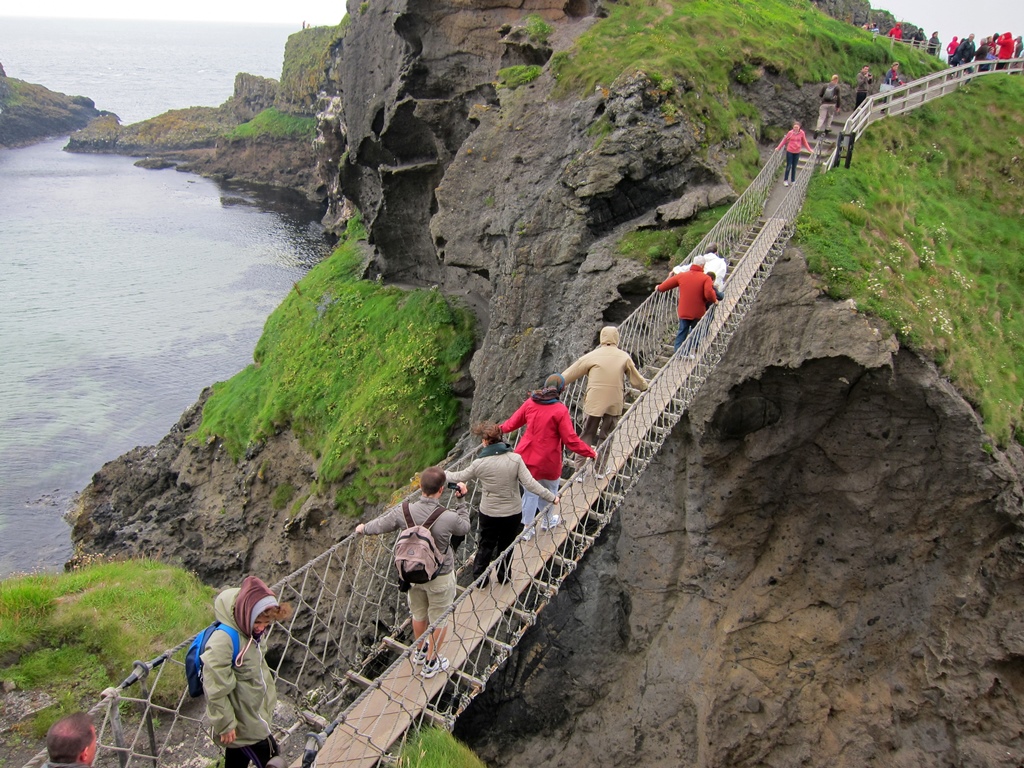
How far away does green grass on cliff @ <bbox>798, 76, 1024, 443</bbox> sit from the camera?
42.3ft

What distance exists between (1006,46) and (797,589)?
20225 mm

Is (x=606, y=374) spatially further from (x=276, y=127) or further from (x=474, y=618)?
(x=276, y=127)

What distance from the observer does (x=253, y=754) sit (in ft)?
19.8

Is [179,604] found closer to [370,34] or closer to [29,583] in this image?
[29,583]

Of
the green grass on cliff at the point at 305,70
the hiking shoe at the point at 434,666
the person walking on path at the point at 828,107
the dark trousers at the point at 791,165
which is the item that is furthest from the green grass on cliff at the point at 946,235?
the green grass on cliff at the point at 305,70

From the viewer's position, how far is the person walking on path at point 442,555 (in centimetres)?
693

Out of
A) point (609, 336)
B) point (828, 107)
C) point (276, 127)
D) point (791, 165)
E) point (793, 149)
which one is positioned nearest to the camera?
point (609, 336)

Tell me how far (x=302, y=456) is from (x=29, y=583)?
12.9 m

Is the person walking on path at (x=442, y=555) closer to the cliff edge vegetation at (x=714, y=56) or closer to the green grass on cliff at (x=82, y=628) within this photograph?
the green grass on cliff at (x=82, y=628)

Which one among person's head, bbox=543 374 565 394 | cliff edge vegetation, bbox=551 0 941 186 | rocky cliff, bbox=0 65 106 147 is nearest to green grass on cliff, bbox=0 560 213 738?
person's head, bbox=543 374 565 394

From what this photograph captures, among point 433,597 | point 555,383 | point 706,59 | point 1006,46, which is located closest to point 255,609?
point 433,597

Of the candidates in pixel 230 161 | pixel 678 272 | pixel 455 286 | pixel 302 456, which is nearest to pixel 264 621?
pixel 678 272

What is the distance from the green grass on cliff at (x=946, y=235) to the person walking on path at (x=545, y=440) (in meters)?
6.74

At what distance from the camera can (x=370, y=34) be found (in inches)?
1110
